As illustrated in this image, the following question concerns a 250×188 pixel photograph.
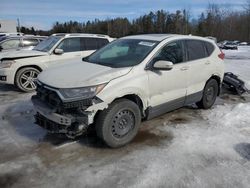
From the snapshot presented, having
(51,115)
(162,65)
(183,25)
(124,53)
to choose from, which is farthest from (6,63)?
(183,25)

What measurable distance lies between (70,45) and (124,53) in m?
4.46

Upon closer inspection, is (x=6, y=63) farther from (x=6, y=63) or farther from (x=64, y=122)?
(x=64, y=122)

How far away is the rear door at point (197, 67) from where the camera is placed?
5.61m

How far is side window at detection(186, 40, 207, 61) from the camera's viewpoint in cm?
566

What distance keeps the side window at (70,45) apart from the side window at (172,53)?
186 inches

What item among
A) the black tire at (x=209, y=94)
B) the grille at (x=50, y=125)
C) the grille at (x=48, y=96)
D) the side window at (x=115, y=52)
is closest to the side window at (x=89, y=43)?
the side window at (x=115, y=52)

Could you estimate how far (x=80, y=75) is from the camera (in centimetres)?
427

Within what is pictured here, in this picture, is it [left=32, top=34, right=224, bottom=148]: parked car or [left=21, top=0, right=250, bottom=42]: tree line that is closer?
[left=32, top=34, right=224, bottom=148]: parked car

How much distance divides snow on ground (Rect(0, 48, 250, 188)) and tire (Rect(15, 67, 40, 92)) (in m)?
2.61

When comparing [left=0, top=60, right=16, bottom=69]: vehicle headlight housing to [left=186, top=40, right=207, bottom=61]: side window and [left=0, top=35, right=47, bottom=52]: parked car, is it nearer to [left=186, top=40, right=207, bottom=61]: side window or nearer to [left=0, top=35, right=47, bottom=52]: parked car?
[left=186, top=40, right=207, bottom=61]: side window

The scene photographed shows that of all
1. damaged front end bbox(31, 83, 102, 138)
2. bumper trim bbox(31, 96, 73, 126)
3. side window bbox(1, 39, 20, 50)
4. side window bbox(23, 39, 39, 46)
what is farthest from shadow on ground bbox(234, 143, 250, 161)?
side window bbox(1, 39, 20, 50)

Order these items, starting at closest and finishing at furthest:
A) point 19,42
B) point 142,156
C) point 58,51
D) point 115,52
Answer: point 142,156
point 115,52
point 58,51
point 19,42

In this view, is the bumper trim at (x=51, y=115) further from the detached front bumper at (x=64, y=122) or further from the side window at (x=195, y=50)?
the side window at (x=195, y=50)

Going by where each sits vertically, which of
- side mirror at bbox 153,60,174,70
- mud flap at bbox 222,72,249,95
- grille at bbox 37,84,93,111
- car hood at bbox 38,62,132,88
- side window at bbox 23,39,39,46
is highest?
side window at bbox 23,39,39,46
